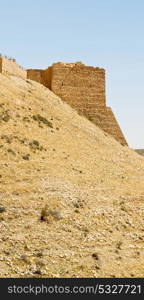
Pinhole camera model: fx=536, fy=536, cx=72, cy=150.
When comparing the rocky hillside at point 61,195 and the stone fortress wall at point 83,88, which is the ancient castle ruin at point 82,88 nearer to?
the stone fortress wall at point 83,88

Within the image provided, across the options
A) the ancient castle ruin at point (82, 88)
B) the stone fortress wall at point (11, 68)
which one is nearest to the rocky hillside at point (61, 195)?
the stone fortress wall at point (11, 68)

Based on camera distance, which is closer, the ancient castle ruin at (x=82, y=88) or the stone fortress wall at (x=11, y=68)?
the stone fortress wall at (x=11, y=68)

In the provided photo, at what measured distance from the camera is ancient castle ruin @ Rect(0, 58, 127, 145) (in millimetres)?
32062

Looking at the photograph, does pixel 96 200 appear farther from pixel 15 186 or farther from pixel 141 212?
pixel 15 186

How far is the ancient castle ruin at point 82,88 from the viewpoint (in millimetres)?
32062

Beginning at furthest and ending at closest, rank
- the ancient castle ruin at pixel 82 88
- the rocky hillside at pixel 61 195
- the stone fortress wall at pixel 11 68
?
1. the ancient castle ruin at pixel 82 88
2. the stone fortress wall at pixel 11 68
3. the rocky hillside at pixel 61 195

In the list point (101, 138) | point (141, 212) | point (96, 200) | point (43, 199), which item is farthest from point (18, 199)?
point (101, 138)

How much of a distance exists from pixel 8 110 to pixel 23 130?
156 centimetres

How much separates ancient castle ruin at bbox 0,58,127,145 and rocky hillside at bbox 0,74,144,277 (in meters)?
2.53

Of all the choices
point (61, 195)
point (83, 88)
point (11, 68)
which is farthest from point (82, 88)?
point (61, 195)

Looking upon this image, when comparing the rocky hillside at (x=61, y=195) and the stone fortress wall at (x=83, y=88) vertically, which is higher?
the stone fortress wall at (x=83, y=88)

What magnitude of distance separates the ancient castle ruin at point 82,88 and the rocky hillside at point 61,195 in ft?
8.30

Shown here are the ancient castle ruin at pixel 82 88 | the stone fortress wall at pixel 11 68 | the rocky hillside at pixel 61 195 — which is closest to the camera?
the rocky hillside at pixel 61 195

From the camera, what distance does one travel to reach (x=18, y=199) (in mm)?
19062
